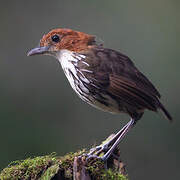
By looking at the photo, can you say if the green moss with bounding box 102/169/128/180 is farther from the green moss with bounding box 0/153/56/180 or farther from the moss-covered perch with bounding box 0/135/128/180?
the green moss with bounding box 0/153/56/180

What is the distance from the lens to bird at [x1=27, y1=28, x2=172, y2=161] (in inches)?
261

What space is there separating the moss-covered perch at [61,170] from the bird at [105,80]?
0.49 metres

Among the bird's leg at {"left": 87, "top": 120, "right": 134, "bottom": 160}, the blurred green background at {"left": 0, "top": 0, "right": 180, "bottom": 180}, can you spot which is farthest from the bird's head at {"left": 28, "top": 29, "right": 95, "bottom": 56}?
the blurred green background at {"left": 0, "top": 0, "right": 180, "bottom": 180}

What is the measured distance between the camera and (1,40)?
11.0 m

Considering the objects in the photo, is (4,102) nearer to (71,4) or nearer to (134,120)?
(71,4)

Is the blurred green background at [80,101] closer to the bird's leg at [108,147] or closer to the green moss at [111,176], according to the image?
the bird's leg at [108,147]

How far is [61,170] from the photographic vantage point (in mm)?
5727

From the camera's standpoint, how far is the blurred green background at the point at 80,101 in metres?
9.63

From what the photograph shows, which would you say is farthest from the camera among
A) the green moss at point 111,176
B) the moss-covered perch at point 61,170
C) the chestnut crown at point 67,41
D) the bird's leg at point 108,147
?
the chestnut crown at point 67,41

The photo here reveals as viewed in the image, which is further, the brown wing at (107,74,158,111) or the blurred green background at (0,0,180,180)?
the blurred green background at (0,0,180,180)

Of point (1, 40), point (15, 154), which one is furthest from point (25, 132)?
point (1, 40)

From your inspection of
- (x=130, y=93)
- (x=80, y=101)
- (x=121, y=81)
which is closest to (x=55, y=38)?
(x=121, y=81)

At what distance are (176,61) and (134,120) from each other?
3.56 m

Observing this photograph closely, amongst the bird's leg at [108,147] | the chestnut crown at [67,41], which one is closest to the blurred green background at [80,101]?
the bird's leg at [108,147]
